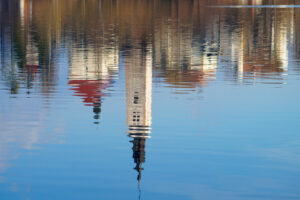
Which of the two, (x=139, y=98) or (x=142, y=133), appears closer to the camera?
(x=142, y=133)

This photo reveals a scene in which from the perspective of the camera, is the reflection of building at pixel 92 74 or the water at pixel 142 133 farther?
the reflection of building at pixel 92 74

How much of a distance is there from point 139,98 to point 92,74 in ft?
13.6

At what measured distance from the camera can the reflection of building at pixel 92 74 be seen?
30.4m

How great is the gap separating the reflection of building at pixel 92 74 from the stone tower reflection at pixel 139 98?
1322 millimetres

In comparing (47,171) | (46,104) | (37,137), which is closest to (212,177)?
(47,171)

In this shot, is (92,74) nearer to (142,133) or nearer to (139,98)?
(139,98)

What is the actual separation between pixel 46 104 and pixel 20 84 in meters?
6.82

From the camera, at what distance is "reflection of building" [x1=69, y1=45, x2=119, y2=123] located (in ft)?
99.6

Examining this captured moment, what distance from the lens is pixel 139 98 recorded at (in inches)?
1925

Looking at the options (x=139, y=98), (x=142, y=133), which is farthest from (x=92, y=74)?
(x=142, y=133)

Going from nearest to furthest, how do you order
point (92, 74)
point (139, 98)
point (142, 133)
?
point (142, 133) < point (92, 74) < point (139, 98)

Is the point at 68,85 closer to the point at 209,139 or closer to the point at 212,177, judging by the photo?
the point at 209,139

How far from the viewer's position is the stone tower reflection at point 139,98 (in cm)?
2211

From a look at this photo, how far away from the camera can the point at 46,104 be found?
100 feet
